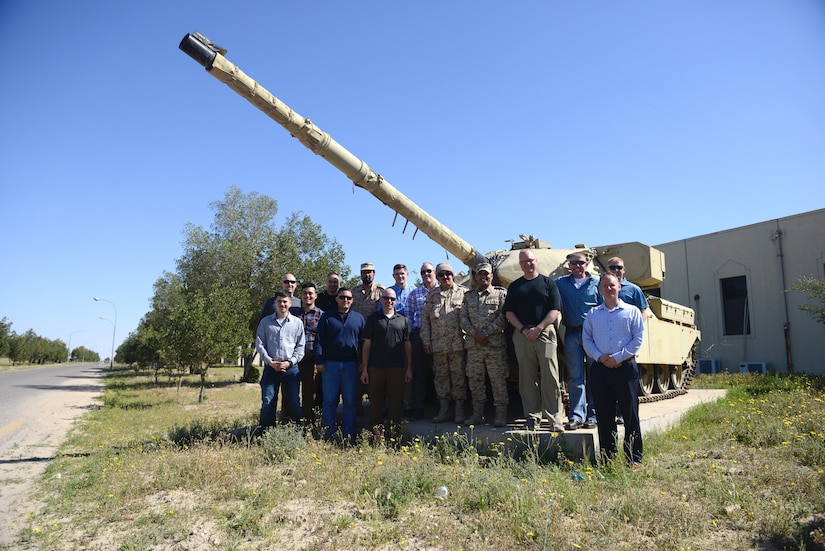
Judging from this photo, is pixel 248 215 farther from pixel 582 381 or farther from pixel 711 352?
pixel 582 381

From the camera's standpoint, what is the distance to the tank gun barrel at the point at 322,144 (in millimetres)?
6980

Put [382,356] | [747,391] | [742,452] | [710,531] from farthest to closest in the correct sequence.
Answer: [747,391] < [382,356] < [742,452] < [710,531]

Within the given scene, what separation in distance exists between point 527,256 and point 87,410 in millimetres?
13927

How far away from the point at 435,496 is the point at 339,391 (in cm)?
258

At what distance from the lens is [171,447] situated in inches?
287

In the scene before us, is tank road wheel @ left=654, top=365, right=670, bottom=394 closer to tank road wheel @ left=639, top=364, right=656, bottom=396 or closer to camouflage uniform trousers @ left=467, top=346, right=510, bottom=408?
tank road wheel @ left=639, top=364, right=656, bottom=396

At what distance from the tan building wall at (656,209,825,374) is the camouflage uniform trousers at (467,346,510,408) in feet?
56.8

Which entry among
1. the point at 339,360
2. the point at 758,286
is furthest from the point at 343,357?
the point at 758,286

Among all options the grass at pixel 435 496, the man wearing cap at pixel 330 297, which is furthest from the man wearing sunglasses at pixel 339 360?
the man wearing cap at pixel 330 297

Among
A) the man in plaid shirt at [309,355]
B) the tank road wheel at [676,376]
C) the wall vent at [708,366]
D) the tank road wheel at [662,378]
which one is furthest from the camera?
the wall vent at [708,366]

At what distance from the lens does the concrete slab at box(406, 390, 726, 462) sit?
5922 mm

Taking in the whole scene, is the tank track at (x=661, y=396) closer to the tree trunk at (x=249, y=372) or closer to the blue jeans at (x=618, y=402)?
the blue jeans at (x=618, y=402)

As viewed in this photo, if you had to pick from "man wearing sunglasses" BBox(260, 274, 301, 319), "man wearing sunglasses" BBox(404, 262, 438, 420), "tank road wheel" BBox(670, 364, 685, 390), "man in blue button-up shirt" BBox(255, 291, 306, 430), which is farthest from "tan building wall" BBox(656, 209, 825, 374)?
"man in blue button-up shirt" BBox(255, 291, 306, 430)

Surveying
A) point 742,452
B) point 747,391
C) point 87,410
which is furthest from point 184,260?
point 742,452
